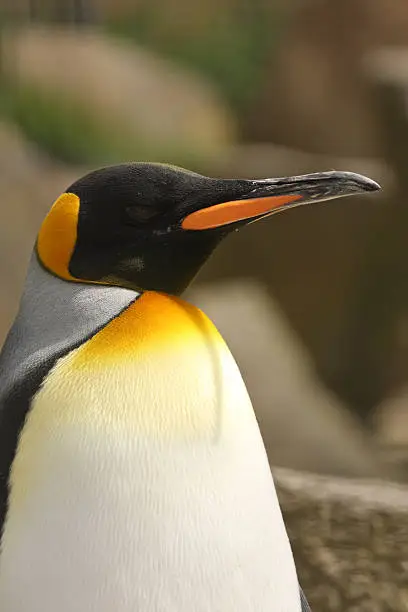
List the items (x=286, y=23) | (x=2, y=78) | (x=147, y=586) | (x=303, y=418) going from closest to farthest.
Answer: (x=147, y=586) < (x=303, y=418) < (x=2, y=78) < (x=286, y=23)

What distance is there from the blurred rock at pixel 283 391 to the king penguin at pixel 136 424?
4.34 ft

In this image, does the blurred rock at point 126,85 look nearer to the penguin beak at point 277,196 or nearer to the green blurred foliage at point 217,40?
the green blurred foliage at point 217,40

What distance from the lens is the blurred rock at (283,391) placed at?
2.12 metres

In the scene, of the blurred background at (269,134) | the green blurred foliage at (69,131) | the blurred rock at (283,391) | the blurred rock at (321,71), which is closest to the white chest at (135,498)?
the blurred rock at (283,391)

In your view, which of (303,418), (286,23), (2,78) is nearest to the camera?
(303,418)

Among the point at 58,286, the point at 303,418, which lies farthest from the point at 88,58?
the point at 58,286

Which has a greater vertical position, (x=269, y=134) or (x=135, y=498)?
(x=135, y=498)

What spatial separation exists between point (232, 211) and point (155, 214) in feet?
0.22

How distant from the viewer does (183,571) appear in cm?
65

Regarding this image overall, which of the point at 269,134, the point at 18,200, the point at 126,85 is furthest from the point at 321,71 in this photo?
the point at 18,200

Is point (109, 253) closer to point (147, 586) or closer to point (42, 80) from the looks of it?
point (147, 586)

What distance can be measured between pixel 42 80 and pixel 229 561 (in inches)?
90.8

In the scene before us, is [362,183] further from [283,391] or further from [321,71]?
[321,71]

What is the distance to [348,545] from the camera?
1.24 meters
